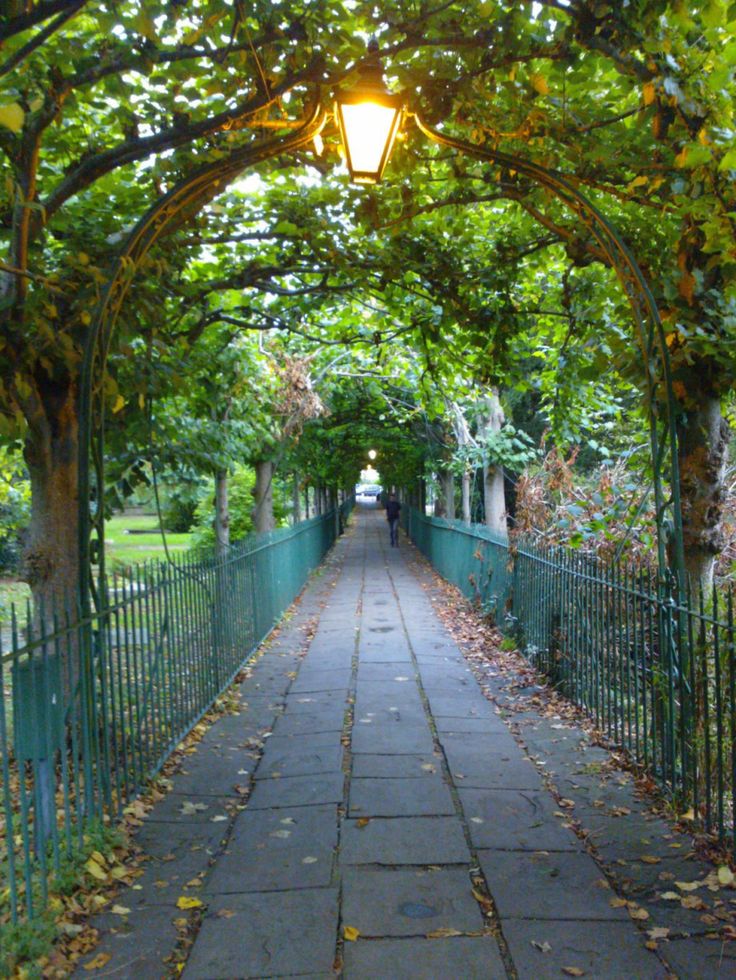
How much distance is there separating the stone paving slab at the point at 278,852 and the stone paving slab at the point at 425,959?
2.26ft

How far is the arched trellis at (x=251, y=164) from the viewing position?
525cm

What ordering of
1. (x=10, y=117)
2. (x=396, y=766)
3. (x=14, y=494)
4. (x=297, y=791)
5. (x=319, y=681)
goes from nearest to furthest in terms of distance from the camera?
(x=10, y=117) < (x=297, y=791) < (x=396, y=766) < (x=319, y=681) < (x=14, y=494)

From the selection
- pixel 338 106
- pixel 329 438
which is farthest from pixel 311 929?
pixel 329 438

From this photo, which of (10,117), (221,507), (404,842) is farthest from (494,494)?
(10,117)

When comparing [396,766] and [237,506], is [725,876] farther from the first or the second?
[237,506]

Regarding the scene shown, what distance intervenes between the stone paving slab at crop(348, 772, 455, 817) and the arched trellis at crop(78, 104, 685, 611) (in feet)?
6.44

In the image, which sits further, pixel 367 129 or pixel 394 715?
pixel 394 715

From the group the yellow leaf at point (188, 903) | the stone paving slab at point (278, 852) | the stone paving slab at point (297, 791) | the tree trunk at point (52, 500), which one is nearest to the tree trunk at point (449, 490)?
the tree trunk at point (52, 500)

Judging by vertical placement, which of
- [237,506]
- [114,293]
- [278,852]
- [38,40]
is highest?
[38,40]

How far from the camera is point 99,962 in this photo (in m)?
3.65

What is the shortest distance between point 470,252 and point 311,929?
20.8 feet

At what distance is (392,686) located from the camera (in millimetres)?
9047

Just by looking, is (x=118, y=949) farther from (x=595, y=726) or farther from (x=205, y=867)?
(x=595, y=726)

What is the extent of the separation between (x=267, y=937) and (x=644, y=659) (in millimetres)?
3185
